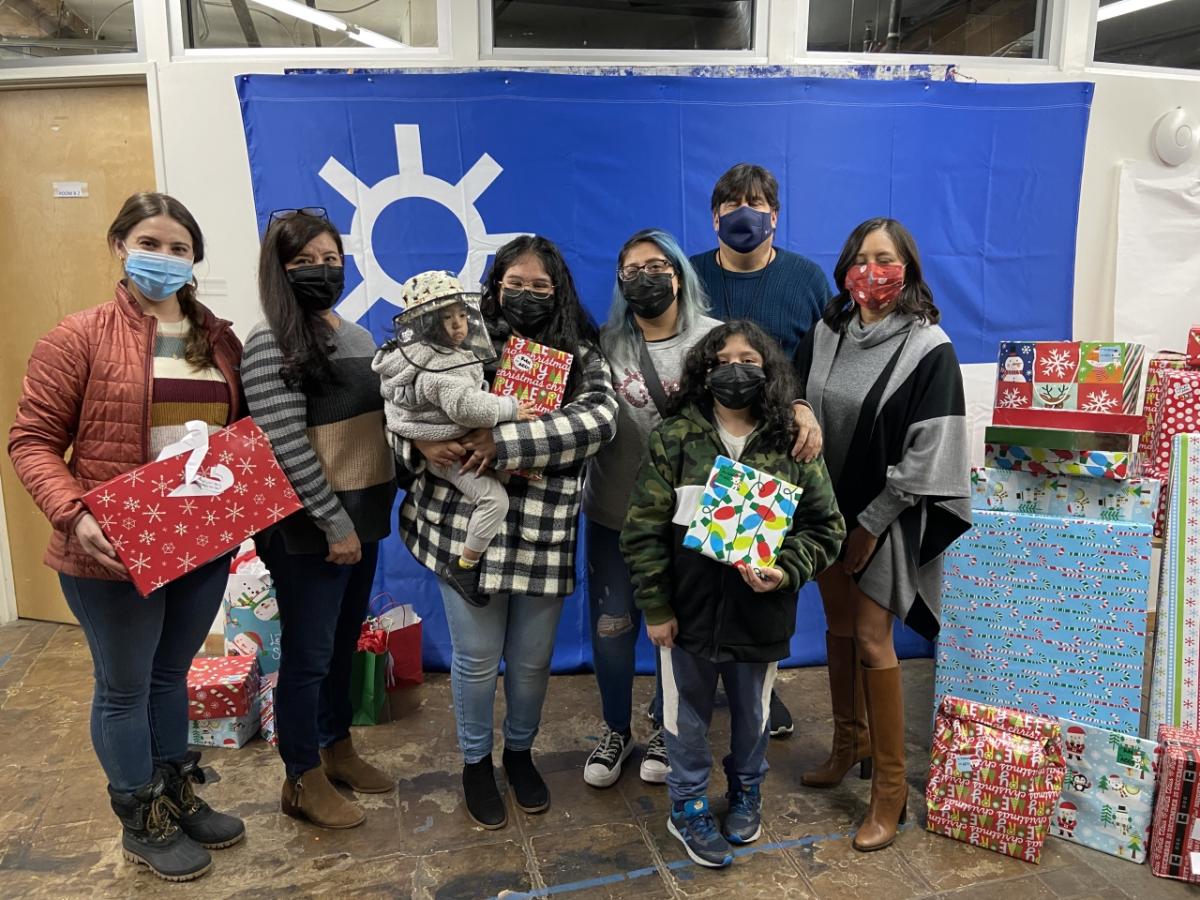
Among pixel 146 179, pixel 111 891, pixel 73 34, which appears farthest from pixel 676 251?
pixel 73 34

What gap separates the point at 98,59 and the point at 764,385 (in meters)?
3.09

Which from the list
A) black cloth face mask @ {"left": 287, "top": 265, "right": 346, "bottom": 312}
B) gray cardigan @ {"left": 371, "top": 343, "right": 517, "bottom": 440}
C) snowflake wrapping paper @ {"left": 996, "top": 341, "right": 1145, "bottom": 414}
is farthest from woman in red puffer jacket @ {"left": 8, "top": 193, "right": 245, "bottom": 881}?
snowflake wrapping paper @ {"left": 996, "top": 341, "right": 1145, "bottom": 414}

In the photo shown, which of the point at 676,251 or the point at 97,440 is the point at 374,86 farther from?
the point at 97,440

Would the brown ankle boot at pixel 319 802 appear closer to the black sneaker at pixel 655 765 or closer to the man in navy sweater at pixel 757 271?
the black sneaker at pixel 655 765

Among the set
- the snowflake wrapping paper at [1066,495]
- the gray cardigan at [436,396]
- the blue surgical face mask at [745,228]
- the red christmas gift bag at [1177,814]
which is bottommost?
the red christmas gift bag at [1177,814]

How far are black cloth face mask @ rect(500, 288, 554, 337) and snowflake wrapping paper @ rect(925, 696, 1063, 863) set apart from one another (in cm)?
159

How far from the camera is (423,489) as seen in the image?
210 centimetres

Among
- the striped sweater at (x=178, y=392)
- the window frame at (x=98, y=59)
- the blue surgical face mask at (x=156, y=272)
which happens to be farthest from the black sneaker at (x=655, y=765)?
the window frame at (x=98, y=59)

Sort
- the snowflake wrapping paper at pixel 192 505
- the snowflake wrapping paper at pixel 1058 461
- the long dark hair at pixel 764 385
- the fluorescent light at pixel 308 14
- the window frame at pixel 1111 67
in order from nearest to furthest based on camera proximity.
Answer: the snowflake wrapping paper at pixel 192 505, the long dark hair at pixel 764 385, the snowflake wrapping paper at pixel 1058 461, the fluorescent light at pixel 308 14, the window frame at pixel 1111 67

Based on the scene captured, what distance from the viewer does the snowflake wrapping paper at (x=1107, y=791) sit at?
82.3 inches

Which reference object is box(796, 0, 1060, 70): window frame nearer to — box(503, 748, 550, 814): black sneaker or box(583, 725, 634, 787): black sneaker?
box(583, 725, 634, 787): black sneaker

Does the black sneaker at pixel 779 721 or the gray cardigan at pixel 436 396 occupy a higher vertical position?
the gray cardigan at pixel 436 396

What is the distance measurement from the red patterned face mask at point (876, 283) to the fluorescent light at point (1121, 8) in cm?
233

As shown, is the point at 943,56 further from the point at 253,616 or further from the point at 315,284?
the point at 253,616
